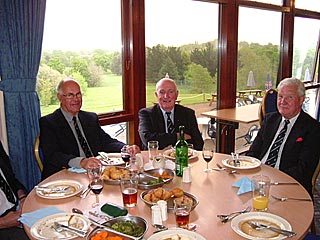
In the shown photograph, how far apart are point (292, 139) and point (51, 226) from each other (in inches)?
68.7

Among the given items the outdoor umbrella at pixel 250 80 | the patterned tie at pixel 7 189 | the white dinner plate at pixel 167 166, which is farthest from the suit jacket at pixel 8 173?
the outdoor umbrella at pixel 250 80

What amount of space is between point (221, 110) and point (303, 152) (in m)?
2.23

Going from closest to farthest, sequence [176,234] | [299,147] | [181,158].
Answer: [176,234] < [181,158] < [299,147]

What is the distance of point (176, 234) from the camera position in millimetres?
1355

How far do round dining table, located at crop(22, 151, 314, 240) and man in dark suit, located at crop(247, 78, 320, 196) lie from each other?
36 centimetres

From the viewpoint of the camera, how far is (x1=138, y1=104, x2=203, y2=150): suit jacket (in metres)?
2.99

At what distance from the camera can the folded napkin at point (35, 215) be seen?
4.88 feet

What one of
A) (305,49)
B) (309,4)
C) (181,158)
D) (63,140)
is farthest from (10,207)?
(309,4)

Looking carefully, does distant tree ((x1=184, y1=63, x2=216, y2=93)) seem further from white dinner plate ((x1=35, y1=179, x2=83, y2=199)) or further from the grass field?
white dinner plate ((x1=35, y1=179, x2=83, y2=199))

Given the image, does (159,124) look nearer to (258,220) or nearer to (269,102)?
(269,102)

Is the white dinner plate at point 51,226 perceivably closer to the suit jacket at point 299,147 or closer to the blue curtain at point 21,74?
the suit jacket at point 299,147

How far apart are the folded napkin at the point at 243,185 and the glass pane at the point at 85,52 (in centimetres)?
198

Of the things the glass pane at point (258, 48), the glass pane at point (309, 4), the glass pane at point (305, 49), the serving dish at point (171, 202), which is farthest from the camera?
the glass pane at point (305, 49)

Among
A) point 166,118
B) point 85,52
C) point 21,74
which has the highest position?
point 85,52
